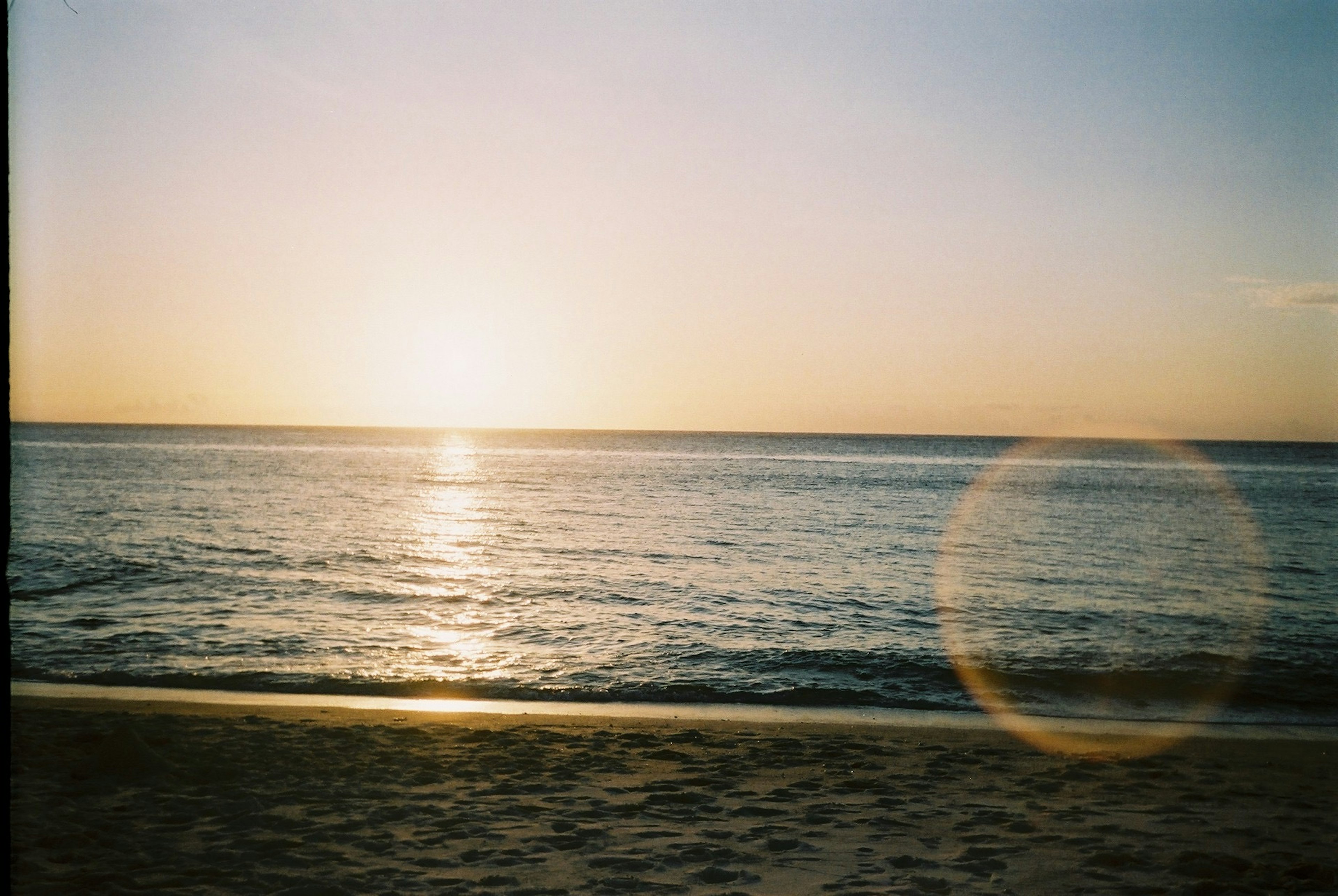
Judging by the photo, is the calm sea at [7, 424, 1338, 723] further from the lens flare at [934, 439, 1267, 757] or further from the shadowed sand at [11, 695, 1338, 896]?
the shadowed sand at [11, 695, 1338, 896]

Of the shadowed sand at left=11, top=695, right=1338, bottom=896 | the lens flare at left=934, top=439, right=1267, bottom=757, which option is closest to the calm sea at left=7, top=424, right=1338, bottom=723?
the lens flare at left=934, top=439, right=1267, bottom=757

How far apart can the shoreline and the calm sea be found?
0.44m

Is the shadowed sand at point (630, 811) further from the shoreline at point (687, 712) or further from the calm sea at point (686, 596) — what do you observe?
the calm sea at point (686, 596)

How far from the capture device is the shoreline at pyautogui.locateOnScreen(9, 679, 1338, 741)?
12250mm

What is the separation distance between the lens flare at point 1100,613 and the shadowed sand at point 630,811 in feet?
→ 6.07

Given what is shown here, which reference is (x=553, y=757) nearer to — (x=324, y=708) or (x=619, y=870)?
(x=619, y=870)

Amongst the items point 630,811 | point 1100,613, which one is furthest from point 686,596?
point 630,811

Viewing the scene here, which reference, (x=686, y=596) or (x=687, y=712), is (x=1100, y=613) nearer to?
(x=686, y=596)

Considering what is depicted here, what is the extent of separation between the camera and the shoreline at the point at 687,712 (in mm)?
12250

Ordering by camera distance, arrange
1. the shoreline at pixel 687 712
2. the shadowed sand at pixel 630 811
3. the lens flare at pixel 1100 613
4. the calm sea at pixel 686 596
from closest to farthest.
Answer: the shadowed sand at pixel 630 811, the shoreline at pixel 687 712, the lens flare at pixel 1100 613, the calm sea at pixel 686 596

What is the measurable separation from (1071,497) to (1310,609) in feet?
128

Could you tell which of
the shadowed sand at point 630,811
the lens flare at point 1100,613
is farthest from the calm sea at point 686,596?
the shadowed sand at point 630,811

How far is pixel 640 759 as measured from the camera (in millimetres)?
10070

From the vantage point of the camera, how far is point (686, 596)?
75.4 feet
